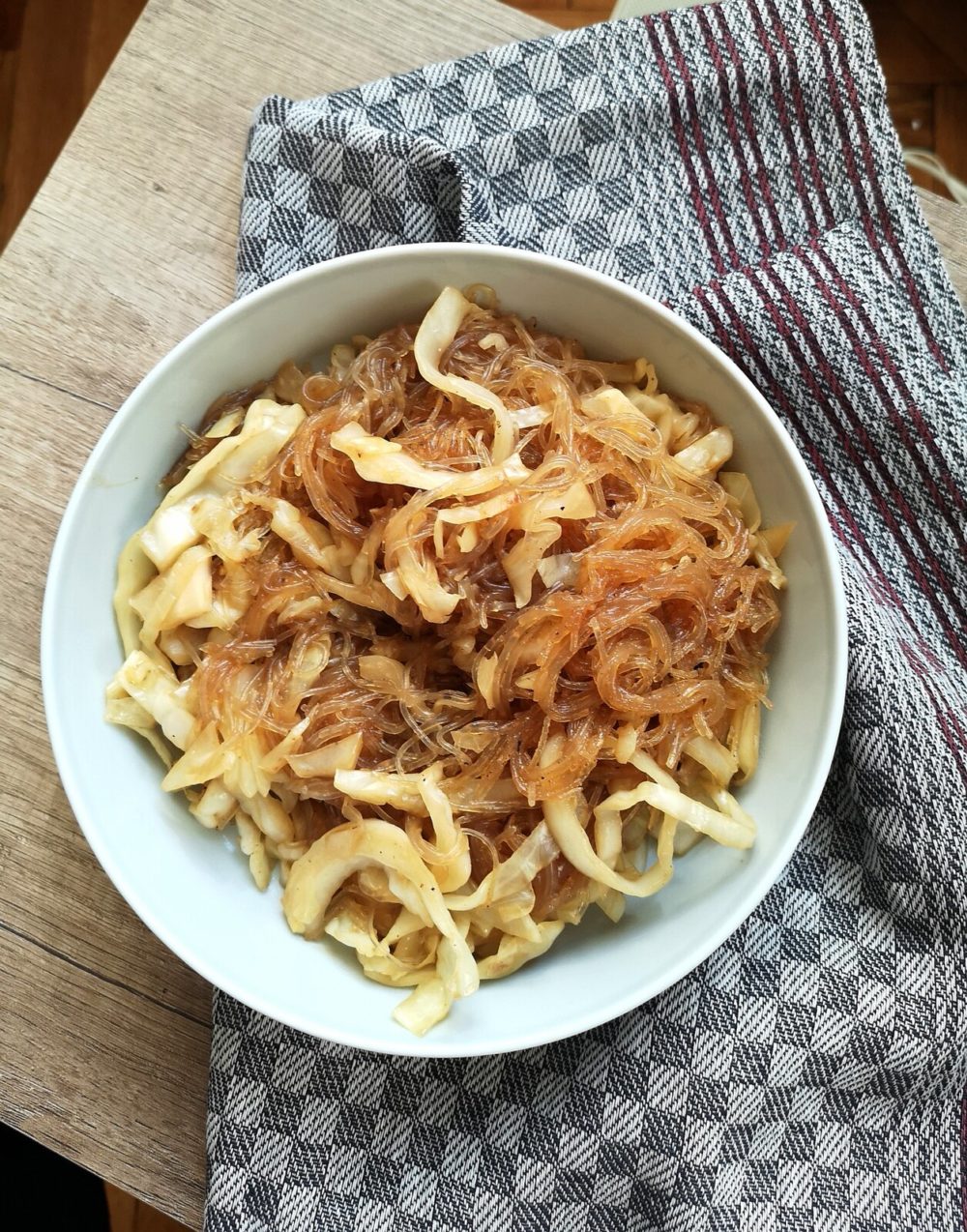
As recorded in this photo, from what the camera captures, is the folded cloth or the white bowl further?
the folded cloth

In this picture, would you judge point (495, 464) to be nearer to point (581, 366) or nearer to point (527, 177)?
point (581, 366)

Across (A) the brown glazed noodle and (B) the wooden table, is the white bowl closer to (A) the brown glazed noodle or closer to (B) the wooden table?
(A) the brown glazed noodle

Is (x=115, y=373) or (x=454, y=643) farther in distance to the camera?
(x=115, y=373)

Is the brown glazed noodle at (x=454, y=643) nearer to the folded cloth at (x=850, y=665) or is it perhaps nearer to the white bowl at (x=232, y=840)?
the white bowl at (x=232, y=840)

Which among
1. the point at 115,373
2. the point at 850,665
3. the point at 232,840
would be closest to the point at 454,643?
the point at 232,840

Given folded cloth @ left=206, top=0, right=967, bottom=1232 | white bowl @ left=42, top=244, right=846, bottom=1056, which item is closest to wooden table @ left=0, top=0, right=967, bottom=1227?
folded cloth @ left=206, top=0, right=967, bottom=1232

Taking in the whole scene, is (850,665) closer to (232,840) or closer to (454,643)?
(454,643)

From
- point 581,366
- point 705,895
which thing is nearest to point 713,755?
point 705,895
